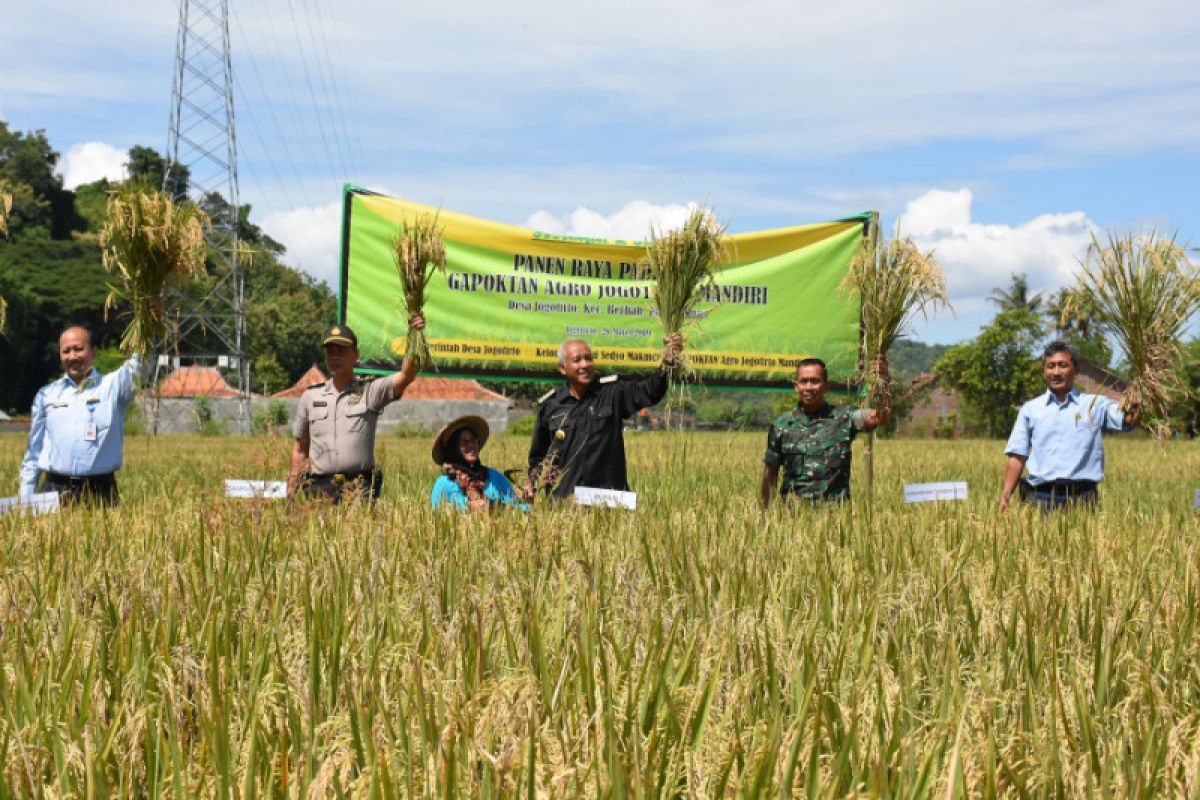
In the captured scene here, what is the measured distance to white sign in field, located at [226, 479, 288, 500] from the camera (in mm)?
4888

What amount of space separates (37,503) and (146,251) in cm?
153

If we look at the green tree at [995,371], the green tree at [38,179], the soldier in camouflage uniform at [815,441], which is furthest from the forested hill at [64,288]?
the soldier in camouflage uniform at [815,441]

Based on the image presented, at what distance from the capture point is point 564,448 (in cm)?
593

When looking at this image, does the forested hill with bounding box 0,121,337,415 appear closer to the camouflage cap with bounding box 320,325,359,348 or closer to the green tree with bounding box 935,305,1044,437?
the green tree with bounding box 935,305,1044,437

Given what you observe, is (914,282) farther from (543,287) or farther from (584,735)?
(584,735)

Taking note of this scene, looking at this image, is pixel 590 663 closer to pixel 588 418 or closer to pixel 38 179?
pixel 588 418

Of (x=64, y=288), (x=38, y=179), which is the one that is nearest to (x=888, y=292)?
(x=64, y=288)

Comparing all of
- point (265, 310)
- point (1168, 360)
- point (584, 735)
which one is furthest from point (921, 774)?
point (265, 310)

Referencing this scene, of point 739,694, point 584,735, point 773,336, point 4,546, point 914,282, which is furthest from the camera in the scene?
point 773,336

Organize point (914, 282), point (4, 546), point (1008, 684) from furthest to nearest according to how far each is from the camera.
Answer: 1. point (914, 282)
2. point (4, 546)
3. point (1008, 684)

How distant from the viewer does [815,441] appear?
229 inches

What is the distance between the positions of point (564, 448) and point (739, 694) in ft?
12.5

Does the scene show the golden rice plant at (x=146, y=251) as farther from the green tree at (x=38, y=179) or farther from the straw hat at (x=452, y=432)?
the green tree at (x=38, y=179)

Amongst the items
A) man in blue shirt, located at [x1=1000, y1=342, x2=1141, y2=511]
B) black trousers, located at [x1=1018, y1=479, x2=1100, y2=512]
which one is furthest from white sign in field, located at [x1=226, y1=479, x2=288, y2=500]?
black trousers, located at [x1=1018, y1=479, x2=1100, y2=512]
